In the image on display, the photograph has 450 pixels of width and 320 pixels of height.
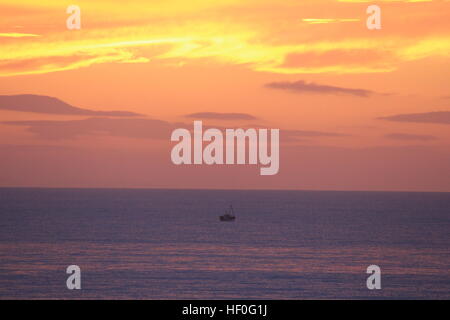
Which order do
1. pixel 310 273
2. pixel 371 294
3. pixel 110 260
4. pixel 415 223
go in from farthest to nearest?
1. pixel 415 223
2. pixel 110 260
3. pixel 310 273
4. pixel 371 294

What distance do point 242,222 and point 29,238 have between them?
2142 inches

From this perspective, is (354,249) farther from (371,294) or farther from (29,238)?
(29,238)

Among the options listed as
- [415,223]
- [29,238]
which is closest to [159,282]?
[29,238]

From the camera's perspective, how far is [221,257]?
316 feet

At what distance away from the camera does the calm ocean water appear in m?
72.8

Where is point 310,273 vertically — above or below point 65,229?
below

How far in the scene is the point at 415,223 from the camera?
6132 inches

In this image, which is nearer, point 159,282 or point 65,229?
point 159,282

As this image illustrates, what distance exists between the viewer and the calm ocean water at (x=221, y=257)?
239 feet

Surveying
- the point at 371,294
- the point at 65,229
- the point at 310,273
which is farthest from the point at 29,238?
the point at 371,294

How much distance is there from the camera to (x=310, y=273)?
273 ft

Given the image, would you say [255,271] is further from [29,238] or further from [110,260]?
[29,238]
